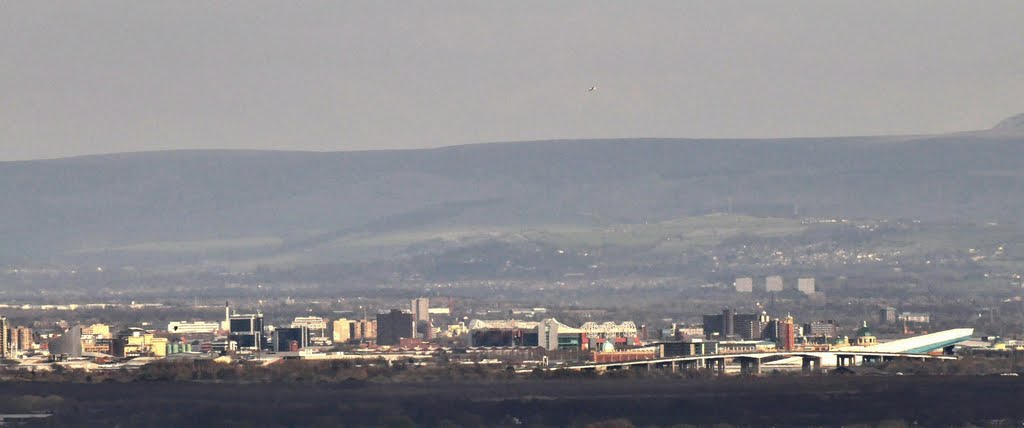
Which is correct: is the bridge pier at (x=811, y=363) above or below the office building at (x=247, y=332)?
below

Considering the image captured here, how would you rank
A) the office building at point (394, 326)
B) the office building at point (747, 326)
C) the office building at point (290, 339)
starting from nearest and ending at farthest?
the office building at point (290, 339) < the office building at point (747, 326) < the office building at point (394, 326)

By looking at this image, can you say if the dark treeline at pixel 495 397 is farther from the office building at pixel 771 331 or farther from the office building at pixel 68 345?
the office building at pixel 771 331

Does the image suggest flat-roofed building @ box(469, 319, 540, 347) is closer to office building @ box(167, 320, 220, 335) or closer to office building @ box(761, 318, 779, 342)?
office building @ box(761, 318, 779, 342)

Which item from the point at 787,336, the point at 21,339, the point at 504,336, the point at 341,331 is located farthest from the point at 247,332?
the point at 787,336

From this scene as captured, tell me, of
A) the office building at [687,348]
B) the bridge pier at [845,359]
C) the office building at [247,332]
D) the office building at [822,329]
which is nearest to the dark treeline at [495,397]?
Answer: the bridge pier at [845,359]

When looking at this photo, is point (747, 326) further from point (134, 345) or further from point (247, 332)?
point (134, 345)
